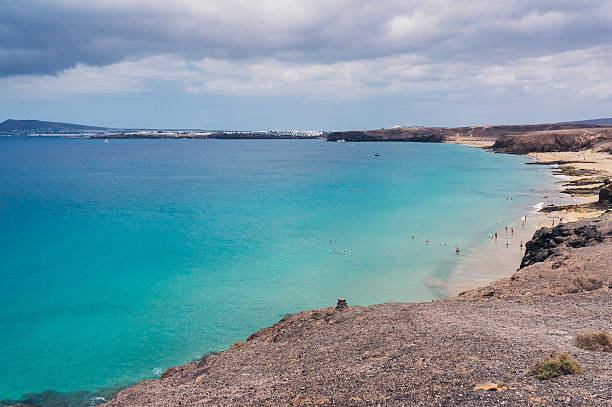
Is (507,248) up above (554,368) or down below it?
below

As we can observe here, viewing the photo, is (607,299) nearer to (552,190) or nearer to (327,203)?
(327,203)

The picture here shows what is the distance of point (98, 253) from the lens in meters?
43.5

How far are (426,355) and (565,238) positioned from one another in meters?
21.5

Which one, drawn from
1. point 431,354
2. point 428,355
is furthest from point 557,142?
point 428,355

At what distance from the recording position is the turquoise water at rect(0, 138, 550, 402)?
81.2 ft

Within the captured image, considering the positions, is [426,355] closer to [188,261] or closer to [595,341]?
[595,341]

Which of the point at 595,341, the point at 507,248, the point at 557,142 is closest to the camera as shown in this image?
the point at 595,341

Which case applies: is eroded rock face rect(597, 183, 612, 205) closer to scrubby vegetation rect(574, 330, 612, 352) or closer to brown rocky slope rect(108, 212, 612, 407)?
brown rocky slope rect(108, 212, 612, 407)

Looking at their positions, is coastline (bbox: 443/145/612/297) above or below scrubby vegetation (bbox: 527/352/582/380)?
below

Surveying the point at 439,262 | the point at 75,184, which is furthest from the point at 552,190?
the point at 75,184

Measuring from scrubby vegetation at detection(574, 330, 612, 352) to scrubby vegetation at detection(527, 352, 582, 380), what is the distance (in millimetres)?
2498

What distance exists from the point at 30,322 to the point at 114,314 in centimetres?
509

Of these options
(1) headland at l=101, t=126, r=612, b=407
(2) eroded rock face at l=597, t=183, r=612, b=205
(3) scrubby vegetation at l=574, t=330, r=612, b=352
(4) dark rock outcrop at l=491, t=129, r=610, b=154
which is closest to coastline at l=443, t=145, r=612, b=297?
(2) eroded rock face at l=597, t=183, r=612, b=205

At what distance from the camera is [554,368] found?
11.8 metres
